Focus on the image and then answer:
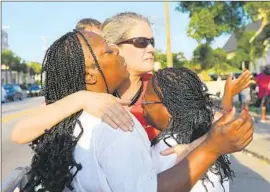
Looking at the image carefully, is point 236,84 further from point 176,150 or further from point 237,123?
point 237,123

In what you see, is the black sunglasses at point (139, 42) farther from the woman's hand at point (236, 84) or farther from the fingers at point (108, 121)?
the fingers at point (108, 121)

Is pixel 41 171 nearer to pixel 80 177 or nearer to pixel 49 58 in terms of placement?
pixel 80 177

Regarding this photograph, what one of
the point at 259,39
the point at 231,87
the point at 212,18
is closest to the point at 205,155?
the point at 231,87

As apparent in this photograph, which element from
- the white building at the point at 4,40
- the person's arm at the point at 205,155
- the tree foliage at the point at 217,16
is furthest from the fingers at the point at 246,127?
the white building at the point at 4,40

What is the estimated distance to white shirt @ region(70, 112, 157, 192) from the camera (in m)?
1.60

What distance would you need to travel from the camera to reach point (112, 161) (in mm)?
1597

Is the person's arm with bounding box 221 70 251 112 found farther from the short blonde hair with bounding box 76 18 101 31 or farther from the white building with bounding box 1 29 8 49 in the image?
the white building with bounding box 1 29 8 49

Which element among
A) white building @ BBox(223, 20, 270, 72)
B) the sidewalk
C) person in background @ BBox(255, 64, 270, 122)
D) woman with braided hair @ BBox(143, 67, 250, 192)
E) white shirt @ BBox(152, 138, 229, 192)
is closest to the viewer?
white shirt @ BBox(152, 138, 229, 192)

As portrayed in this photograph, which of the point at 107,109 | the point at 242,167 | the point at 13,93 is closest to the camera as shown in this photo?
the point at 107,109

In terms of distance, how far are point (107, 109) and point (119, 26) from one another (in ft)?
4.44

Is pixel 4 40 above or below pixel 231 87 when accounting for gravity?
above

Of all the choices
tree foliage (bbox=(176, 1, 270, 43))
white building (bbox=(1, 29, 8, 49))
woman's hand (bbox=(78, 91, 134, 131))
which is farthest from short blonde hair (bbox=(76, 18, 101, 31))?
white building (bbox=(1, 29, 8, 49))

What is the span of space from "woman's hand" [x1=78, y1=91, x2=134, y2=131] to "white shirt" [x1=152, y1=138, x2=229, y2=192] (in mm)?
305

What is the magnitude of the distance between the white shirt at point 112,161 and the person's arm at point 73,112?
0.14ft
